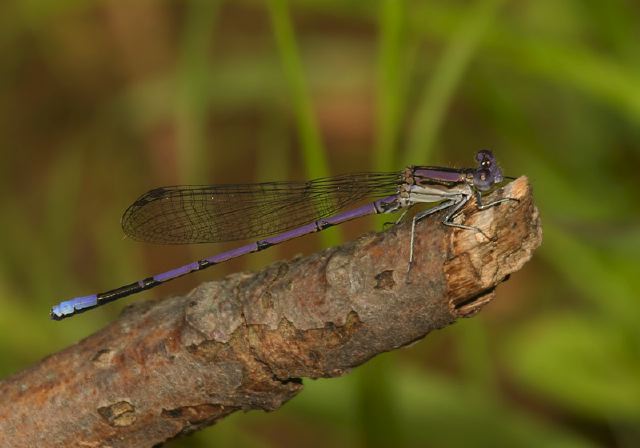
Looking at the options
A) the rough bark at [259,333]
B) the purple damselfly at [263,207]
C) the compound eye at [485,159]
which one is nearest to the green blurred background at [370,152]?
the purple damselfly at [263,207]

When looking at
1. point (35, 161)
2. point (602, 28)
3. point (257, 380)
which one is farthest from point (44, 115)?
point (257, 380)

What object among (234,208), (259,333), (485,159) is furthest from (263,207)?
(259,333)

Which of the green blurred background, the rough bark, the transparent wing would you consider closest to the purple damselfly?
the transparent wing

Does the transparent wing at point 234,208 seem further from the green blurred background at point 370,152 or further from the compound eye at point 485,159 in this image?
the compound eye at point 485,159

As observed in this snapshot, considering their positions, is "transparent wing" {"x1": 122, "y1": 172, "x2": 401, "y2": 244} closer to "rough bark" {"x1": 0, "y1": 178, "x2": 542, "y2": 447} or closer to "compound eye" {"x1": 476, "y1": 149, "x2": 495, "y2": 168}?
"compound eye" {"x1": 476, "y1": 149, "x2": 495, "y2": 168}

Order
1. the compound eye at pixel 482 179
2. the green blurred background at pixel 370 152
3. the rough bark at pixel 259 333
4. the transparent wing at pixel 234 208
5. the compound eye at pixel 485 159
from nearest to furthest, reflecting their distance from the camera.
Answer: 1. the rough bark at pixel 259 333
2. the compound eye at pixel 482 179
3. the compound eye at pixel 485 159
4. the transparent wing at pixel 234 208
5. the green blurred background at pixel 370 152

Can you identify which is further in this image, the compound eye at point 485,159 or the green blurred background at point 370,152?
the green blurred background at point 370,152
